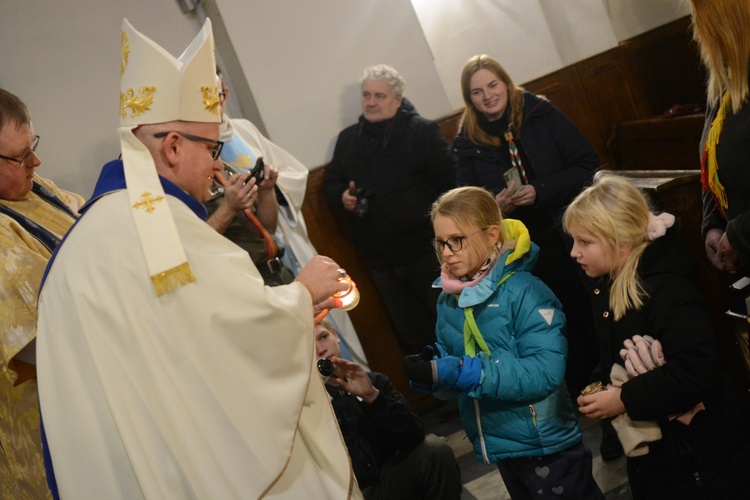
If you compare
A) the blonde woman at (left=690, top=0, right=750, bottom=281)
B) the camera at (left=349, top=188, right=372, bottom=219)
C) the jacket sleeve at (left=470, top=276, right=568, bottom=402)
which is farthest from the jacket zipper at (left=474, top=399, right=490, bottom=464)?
the camera at (left=349, top=188, right=372, bottom=219)

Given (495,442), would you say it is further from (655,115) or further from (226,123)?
(655,115)

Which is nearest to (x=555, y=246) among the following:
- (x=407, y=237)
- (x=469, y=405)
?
(x=407, y=237)

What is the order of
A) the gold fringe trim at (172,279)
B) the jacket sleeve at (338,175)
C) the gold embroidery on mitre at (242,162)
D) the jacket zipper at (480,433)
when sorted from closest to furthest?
the gold fringe trim at (172,279)
the jacket zipper at (480,433)
the gold embroidery on mitre at (242,162)
the jacket sleeve at (338,175)

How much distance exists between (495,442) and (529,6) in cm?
424

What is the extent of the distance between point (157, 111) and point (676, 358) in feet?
5.14

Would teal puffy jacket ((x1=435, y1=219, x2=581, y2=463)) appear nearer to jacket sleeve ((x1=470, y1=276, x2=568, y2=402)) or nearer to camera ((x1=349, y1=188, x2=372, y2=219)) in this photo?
jacket sleeve ((x1=470, y1=276, x2=568, y2=402))

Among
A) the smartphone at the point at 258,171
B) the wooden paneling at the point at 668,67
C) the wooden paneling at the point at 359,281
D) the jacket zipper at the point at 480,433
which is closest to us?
the jacket zipper at the point at 480,433

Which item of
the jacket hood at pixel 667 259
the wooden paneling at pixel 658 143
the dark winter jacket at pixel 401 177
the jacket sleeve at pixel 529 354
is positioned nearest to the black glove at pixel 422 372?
the jacket sleeve at pixel 529 354

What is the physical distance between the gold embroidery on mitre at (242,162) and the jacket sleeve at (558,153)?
52.8 inches

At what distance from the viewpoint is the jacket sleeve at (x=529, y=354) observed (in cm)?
256

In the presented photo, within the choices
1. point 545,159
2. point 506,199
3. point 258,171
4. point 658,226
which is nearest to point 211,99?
point 258,171

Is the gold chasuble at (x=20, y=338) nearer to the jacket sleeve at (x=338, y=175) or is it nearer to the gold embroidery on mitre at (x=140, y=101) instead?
the gold embroidery on mitre at (x=140, y=101)

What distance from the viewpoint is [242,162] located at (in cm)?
416

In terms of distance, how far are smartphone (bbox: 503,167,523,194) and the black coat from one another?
1547 mm
